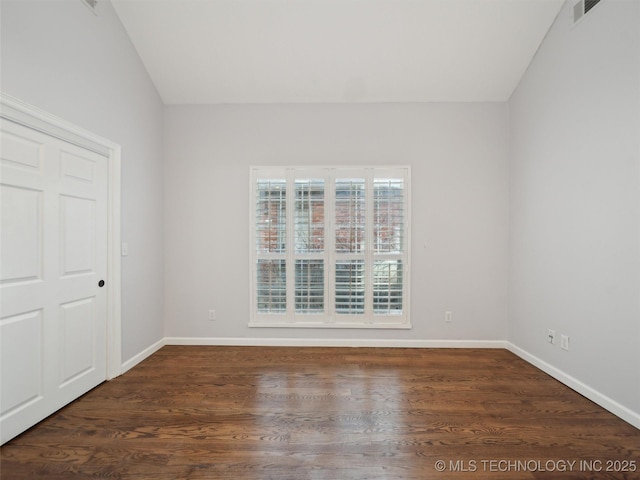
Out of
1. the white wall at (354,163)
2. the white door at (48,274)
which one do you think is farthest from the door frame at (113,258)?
the white wall at (354,163)

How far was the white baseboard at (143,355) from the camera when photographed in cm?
300

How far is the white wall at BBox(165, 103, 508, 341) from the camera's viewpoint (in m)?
3.63

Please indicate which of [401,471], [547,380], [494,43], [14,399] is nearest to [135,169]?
[14,399]

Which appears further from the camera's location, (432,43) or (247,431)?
(432,43)

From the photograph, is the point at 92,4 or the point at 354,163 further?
the point at 354,163

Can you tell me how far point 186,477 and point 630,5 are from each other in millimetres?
4029

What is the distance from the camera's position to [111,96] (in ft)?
Answer: 9.25

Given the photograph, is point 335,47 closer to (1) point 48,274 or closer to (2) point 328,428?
(1) point 48,274

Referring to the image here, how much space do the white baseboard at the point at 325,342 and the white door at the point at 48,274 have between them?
108 centimetres

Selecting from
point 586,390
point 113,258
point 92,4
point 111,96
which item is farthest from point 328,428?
point 92,4

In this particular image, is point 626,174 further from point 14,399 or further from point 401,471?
point 14,399

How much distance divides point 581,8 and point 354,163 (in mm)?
2283

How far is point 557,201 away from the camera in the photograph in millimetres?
2865

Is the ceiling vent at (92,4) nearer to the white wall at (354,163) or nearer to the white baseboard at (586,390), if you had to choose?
the white wall at (354,163)
